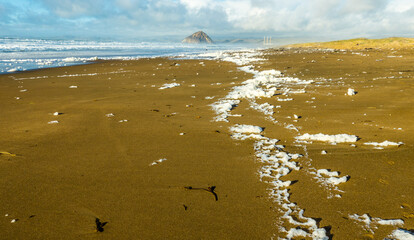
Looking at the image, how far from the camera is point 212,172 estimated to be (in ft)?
10.4

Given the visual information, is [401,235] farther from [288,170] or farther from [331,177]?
[288,170]

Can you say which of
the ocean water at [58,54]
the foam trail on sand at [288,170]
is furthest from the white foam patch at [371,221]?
the ocean water at [58,54]

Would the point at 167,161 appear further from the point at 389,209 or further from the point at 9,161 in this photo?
the point at 389,209

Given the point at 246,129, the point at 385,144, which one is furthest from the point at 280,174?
the point at 385,144

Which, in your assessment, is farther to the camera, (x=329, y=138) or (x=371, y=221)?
(x=329, y=138)

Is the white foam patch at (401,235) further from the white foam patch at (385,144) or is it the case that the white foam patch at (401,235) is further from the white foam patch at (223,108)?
the white foam patch at (223,108)

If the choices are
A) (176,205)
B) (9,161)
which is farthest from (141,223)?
(9,161)

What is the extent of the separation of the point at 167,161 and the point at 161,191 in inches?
28.6

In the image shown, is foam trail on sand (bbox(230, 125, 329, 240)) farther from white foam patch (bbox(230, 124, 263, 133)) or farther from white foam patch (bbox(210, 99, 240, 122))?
white foam patch (bbox(210, 99, 240, 122))

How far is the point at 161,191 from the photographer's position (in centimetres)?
278

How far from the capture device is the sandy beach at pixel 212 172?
2.25 meters

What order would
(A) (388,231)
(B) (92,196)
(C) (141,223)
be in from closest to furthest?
1. (A) (388,231)
2. (C) (141,223)
3. (B) (92,196)

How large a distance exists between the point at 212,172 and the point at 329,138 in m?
2.02

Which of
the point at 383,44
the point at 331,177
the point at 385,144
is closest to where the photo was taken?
the point at 331,177
